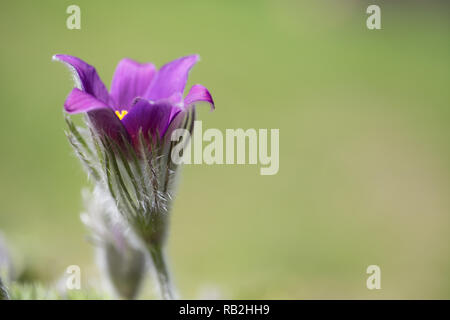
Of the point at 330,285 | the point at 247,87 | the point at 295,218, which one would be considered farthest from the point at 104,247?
the point at 247,87

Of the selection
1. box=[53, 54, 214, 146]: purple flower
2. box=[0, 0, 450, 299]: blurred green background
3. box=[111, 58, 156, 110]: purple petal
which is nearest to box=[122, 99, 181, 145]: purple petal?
box=[53, 54, 214, 146]: purple flower

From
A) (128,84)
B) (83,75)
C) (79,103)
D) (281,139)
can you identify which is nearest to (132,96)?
(128,84)

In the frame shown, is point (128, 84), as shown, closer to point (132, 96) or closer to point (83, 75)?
point (132, 96)

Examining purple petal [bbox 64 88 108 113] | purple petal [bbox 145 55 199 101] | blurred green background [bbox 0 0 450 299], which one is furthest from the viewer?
blurred green background [bbox 0 0 450 299]

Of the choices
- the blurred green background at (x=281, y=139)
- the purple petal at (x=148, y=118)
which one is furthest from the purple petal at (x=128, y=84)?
the blurred green background at (x=281, y=139)

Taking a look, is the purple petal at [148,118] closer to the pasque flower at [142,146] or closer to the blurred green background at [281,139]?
the pasque flower at [142,146]

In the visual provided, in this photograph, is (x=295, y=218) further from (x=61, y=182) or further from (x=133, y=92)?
(x=133, y=92)

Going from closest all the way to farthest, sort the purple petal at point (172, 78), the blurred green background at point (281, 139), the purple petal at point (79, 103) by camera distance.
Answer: the purple petal at point (79, 103) → the purple petal at point (172, 78) → the blurred green background at point (281, 139)

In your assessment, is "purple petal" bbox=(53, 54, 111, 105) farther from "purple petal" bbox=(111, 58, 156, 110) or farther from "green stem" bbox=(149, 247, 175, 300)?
"green stem" bbox=(149, 247, 175, 300)
